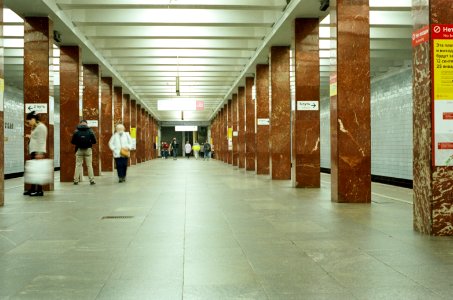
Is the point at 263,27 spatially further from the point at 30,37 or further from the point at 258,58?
the point at 30,37

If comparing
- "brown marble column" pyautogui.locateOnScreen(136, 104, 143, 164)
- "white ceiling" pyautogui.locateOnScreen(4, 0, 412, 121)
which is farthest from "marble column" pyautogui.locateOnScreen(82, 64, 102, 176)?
"brown marble column" pyautogui.locateOnScreen(136, 104, 143, 164)

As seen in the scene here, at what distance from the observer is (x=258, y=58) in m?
19.0

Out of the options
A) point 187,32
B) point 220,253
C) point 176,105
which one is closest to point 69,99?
point 187,32

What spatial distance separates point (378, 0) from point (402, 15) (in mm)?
1807

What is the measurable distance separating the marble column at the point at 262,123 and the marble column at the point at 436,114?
45.6 ft

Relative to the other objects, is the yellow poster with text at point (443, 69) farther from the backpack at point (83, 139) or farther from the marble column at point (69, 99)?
the marble column at point (69, 99)

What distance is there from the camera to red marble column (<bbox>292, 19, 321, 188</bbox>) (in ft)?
43.9

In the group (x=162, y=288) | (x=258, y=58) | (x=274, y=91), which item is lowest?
(x=162, y=288)

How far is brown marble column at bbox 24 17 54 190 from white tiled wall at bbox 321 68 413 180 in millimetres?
12993

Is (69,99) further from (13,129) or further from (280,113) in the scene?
(13,129)

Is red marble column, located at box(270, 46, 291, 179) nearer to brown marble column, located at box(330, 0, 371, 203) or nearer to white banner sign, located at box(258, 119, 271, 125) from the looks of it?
white banner sign, located at box(258, 119, 271, 125)

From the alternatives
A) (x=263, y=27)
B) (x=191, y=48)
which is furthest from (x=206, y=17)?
(x=191, y=48)

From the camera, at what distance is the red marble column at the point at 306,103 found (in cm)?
1338

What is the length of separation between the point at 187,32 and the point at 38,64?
479 cm
